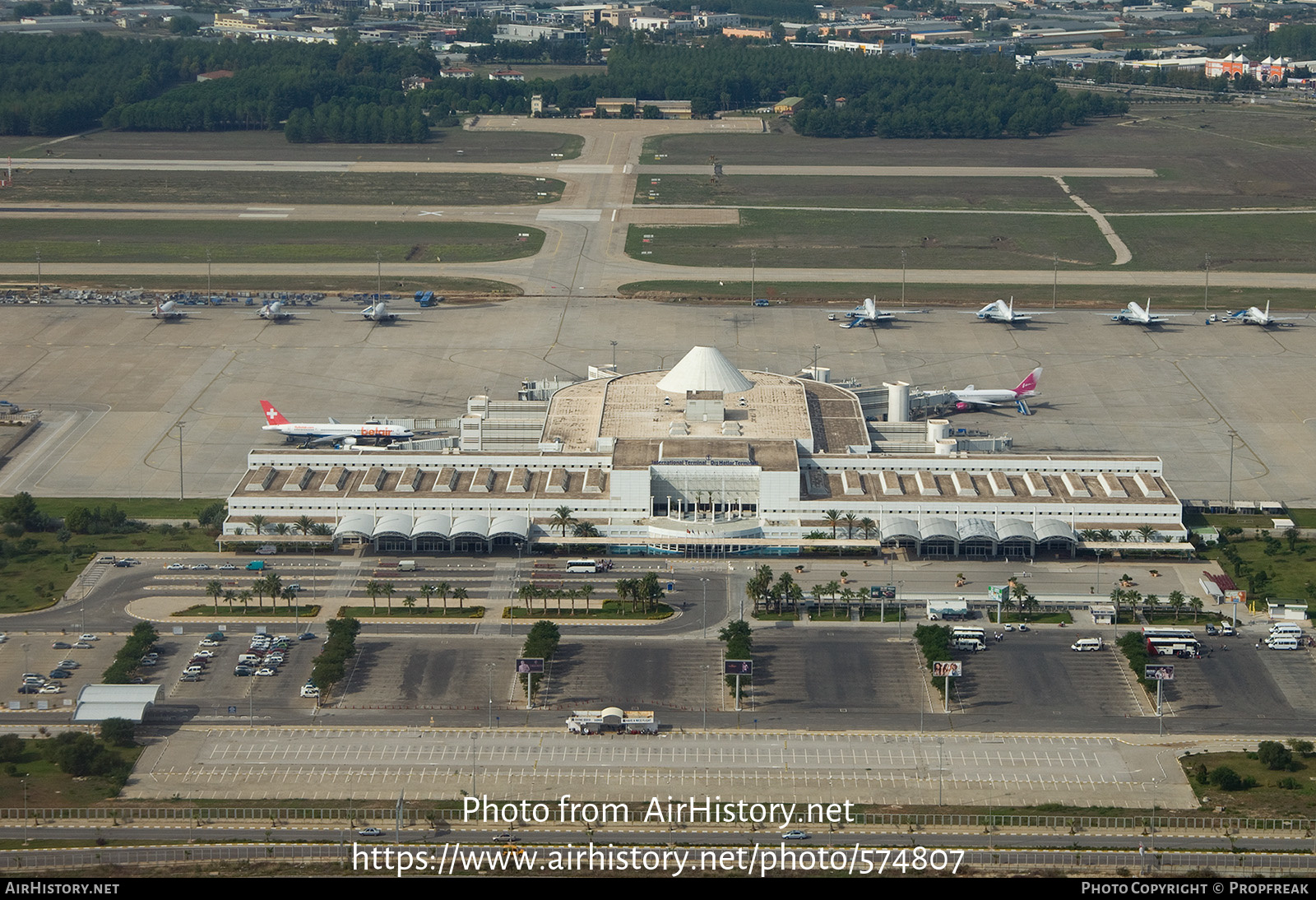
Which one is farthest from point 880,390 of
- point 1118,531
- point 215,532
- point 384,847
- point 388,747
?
point 384,847

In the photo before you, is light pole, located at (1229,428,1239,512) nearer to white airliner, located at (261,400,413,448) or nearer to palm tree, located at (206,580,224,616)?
white airliner, located at (261,400,413,448)

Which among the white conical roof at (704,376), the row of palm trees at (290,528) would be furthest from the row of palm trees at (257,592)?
the white conical roof at (704,376)

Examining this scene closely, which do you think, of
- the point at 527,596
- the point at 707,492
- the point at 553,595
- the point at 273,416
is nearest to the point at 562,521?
the point at 553,595

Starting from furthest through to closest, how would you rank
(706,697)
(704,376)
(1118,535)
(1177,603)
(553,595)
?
1. (704,376)
2. (1118,535)
3. (553,595)
4. (1177,603)
5. (706,697)

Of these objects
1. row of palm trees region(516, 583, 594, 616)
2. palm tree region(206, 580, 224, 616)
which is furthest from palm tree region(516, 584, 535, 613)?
palm tree region(206, 580, 224, 616)

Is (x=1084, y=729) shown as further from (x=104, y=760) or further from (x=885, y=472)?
(x=104, y=760)

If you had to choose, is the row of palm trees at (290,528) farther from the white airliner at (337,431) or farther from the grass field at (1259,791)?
the grass field at (1259,791)

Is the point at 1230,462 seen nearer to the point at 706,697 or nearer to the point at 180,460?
the point at 706,697

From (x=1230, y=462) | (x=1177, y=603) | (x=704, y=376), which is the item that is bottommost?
(x=1230, y=462)
